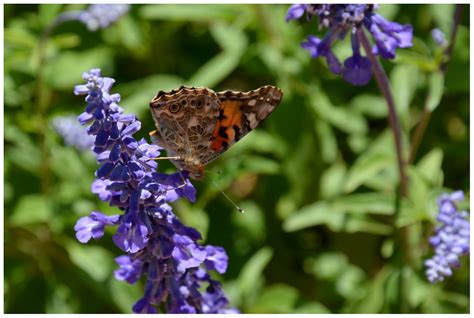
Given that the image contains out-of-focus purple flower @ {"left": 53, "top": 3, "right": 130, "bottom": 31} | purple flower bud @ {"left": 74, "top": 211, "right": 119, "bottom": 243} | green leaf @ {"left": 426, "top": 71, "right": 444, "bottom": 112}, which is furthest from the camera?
out-of-focus purple flower @ {"left": 53, "top": 3, "right": 130, "bottom": 31}

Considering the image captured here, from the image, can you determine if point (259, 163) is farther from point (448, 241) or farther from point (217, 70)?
point (448, 241)

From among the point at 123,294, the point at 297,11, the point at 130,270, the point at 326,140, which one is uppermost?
the point at 297,11

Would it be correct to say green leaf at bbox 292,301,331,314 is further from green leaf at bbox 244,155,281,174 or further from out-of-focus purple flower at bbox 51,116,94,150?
out-of-focus purple flower at bbox 51,116,94,150

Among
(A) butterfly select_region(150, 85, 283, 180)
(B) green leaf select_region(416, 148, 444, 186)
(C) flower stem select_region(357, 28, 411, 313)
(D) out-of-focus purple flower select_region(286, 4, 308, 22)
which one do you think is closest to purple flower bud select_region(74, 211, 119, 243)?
(A) butterfly select_region(150, 85, 283, 180)

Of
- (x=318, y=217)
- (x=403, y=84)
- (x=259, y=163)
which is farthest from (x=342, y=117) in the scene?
(x=318, y=217)

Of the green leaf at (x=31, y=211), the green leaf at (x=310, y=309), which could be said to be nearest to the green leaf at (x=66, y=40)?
the green leaf at (x=31, y=211)

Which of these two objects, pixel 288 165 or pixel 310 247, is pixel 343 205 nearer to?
pixel 288 165
